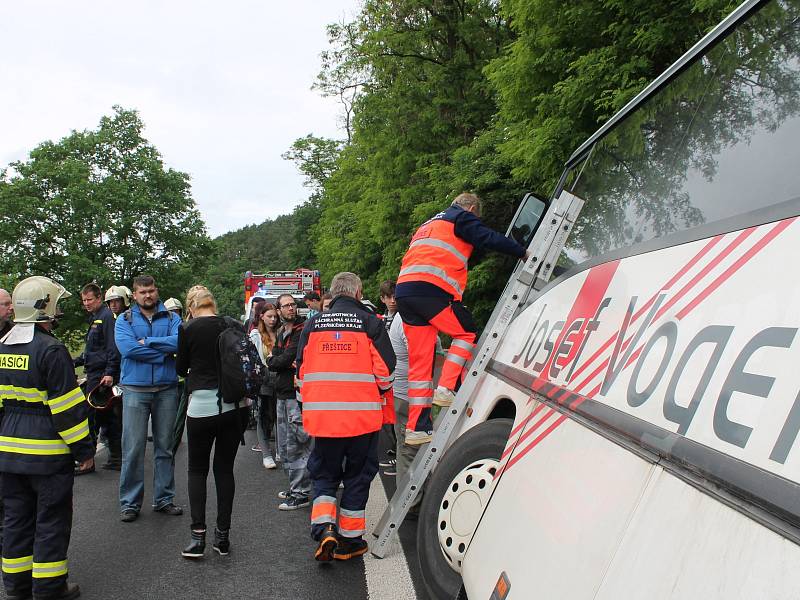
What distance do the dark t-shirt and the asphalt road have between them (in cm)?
118

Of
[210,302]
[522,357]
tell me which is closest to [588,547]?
[522,357]

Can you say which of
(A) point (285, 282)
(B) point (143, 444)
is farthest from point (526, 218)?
(A) point (285, 282)

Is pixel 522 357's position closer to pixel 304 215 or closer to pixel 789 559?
pixel 789 559

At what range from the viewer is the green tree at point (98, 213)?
37438 mm

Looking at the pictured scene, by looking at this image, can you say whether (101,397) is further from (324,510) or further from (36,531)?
(324,510)

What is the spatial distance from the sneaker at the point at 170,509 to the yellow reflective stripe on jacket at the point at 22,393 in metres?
1.99

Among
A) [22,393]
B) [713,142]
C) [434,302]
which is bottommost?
[22,393]

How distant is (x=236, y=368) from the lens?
4.50 metres

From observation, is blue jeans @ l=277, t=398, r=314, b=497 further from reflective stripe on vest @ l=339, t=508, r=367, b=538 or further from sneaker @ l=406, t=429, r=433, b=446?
sneaker @ l=406, t=429, r=433, b=446

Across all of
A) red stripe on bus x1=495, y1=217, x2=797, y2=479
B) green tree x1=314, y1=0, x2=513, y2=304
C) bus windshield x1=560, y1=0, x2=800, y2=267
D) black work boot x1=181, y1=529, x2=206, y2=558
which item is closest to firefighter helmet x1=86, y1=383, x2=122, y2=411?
black work boot x1=181, y1=529, x2=206, y2=558

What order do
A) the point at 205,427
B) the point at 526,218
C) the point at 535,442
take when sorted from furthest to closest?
the point at 205,427 → the point at 526,218 → the point at 535,442

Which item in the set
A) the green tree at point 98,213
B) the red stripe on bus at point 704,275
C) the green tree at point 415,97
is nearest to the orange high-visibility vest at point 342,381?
the red stripe on bus at point 704,275

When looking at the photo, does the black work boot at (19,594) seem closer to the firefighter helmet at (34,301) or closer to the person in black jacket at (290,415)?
the firefighter helmet at (34,301)

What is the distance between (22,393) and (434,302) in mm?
2524
